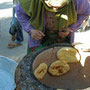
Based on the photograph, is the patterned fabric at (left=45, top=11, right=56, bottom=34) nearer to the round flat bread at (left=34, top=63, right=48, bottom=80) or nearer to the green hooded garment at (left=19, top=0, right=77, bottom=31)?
the green hooded garment at (left=19, top=0, right=77, bottom=31)

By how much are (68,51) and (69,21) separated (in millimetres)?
287

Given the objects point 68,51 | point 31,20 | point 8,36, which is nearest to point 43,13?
point 31,20

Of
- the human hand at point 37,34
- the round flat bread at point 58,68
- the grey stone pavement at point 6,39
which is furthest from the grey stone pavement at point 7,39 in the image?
the round flat bread at point 58,68

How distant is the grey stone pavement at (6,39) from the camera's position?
9.09 ft

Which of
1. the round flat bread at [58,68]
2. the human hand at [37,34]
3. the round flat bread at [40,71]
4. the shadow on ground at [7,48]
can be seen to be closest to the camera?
the round flat bread at [40,71]

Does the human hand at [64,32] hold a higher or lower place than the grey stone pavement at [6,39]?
higher

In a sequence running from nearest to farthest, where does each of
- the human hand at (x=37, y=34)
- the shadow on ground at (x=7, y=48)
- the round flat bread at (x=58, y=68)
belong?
the round flat bread at (x=58, y=68)
the human hand at (x=37, y=34)
the shadow on ground at (x=7, y=48)

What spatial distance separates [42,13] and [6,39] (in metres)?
2.36

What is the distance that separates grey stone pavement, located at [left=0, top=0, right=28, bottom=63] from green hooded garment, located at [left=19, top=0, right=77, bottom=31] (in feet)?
4.51

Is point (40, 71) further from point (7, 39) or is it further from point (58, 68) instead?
point (7, 39)

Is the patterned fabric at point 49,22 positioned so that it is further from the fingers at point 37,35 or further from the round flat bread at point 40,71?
the round flat bread at point 40,71

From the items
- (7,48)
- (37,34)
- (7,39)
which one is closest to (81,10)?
(37,34)

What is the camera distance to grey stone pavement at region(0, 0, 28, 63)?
277 cm

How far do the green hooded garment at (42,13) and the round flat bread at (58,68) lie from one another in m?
0.29
